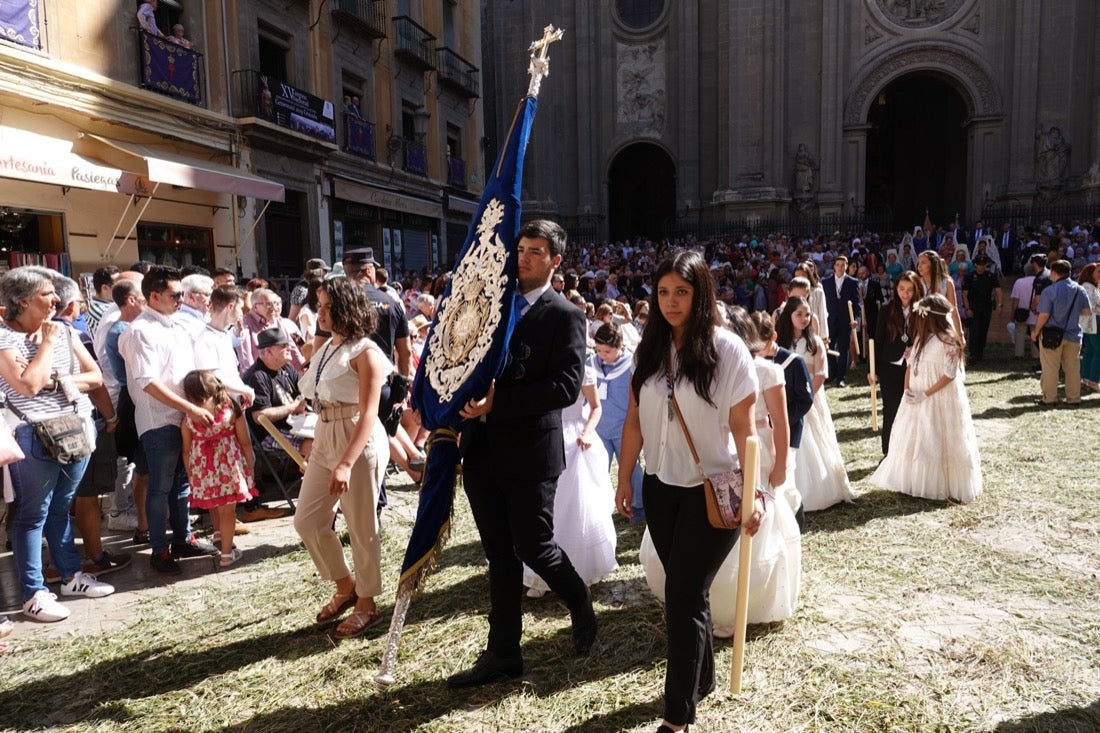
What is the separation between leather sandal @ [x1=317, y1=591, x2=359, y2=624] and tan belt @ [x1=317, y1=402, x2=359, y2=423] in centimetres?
102

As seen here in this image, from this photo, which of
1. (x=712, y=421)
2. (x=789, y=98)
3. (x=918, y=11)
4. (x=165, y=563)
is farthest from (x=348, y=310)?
(x=918, y=11)

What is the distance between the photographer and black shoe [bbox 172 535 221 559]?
509 centimetres

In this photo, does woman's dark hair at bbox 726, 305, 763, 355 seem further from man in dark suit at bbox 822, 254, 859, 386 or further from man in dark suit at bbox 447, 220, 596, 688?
man in dark suit at bbox 822, 254, 859, 386

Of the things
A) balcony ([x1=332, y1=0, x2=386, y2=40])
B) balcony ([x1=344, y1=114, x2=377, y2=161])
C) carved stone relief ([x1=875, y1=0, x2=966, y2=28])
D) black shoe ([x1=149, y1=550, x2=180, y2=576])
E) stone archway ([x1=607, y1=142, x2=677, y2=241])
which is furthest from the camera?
stone archway ([x1=607, y1=142, x2=677, y2=241])

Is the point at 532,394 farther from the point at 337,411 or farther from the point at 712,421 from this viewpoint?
the point at 337,411

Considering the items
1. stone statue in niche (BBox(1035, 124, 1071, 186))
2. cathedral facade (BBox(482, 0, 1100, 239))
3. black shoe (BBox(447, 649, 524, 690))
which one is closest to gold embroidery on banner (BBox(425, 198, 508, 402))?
black shoe (BBox(447, 649, 524, 690))

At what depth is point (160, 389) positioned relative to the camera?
4.70 m

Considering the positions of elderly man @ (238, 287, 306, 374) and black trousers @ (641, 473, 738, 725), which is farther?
elderly man @ (238, 287, 306, 374)

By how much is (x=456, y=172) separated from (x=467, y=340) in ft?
71.7

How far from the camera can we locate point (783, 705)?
3188 mm

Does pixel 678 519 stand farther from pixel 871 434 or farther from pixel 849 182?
pixel 849 182

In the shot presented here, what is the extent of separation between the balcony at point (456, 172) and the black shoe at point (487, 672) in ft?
70.2

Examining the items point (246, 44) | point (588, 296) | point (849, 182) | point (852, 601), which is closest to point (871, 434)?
point (852, 601)

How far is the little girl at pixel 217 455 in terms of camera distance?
4.94m
